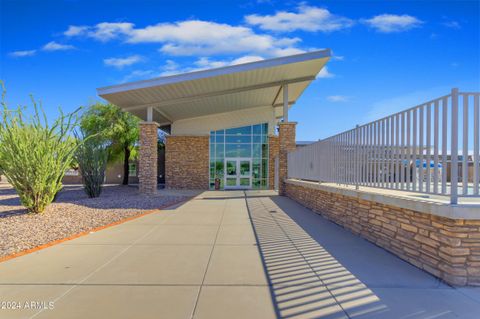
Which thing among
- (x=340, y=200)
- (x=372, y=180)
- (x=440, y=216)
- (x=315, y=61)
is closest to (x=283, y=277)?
(x=440, y=216)

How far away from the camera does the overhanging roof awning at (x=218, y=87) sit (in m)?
13.9

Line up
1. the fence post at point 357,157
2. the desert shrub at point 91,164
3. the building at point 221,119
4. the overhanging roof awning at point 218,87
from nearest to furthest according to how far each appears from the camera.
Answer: the fence post at point 357,157, the overhanging roof awning at point 218,87, the building at point 221,119, the desert shrub at point 91,164

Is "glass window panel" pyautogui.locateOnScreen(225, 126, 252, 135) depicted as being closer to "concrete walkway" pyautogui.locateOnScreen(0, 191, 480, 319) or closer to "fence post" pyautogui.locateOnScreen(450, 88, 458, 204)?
"concrete walkway" pyautogui.locateOnScreen(0, 191, 480, 319)

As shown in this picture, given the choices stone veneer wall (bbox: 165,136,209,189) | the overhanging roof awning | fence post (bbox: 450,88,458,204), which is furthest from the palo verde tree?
fence post (bbox: 450,88,458,204)

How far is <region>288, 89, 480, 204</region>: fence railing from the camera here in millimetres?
4234

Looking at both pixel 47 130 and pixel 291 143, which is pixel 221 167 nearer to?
pixel 291 143

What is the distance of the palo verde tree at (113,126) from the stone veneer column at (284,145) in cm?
1294

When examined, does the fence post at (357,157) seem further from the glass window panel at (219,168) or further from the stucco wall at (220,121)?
the glass window panel at (219,168)

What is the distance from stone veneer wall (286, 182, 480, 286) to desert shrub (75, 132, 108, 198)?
478 inches

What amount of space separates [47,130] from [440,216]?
9.76m

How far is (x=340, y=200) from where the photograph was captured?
8.08 metres

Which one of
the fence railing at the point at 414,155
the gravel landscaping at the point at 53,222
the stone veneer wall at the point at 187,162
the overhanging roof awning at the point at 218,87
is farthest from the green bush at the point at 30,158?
the stone veneer wall at the point at 187,162

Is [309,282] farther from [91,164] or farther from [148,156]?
[91,164]

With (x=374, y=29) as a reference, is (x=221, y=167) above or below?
below
